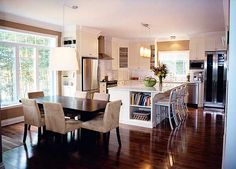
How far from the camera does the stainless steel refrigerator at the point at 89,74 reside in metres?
6.38

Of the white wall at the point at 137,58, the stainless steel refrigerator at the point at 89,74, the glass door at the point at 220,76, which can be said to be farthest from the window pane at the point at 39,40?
the glass door at the point at 220,76

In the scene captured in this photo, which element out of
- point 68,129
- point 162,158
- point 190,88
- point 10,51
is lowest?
point 162,158

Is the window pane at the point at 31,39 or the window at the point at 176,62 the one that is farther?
the window at the point at 176,62

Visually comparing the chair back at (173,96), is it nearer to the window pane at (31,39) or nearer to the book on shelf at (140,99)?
the book on shelf at (140,99)

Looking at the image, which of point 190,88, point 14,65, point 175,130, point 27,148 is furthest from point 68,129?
point 190,88

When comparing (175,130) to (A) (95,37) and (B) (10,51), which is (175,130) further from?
(B) (10,51)

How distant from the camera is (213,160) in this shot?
3.22 meters

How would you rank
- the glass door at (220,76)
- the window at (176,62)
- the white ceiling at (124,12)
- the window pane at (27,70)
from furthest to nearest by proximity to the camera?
the window at (176,62) → the glass door at (220,76) → the window pane at (27,70) → the white ceiling at (124,12)

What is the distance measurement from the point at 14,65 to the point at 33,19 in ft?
4.33

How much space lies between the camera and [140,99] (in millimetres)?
5215

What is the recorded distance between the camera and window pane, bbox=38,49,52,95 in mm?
6102

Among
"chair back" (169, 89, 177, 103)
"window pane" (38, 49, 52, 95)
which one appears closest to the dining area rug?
"window pane" (38, 49, 52, 95)

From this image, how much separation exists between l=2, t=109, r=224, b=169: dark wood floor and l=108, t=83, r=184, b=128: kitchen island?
0.42 m

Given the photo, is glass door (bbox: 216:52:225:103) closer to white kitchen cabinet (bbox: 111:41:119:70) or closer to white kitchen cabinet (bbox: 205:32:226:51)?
white kitchen cabinet (bbox: 205:32:226:51)
